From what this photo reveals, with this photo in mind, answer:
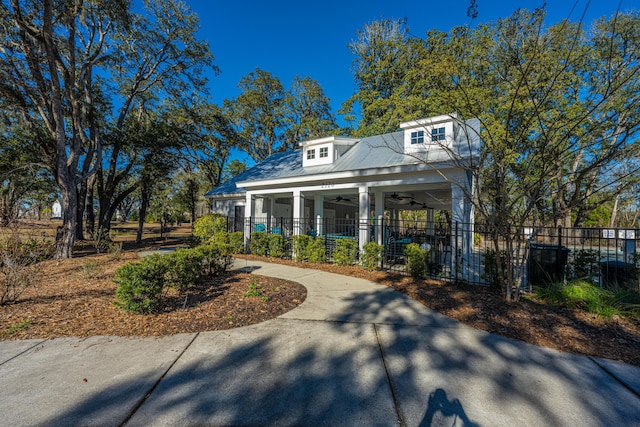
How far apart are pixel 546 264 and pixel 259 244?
8933 mm

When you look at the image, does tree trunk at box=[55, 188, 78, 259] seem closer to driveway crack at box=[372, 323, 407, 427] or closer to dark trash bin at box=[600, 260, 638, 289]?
driveway crack at box=[372, 323, 407, 427]

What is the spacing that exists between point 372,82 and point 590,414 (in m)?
22.8

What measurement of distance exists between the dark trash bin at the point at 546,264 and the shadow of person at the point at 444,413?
5708mm

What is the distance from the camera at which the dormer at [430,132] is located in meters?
8.66

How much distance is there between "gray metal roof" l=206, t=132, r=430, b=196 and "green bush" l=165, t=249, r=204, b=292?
17.4 ft

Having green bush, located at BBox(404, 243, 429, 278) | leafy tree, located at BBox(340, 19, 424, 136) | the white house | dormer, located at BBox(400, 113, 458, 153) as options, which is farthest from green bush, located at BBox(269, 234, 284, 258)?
leafy tree, located at BBox(340, 19, 424, 136)

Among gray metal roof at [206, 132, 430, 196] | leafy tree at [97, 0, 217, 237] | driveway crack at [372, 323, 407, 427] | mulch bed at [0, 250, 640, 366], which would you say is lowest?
driveway crack at [372, 323, 407, 427]

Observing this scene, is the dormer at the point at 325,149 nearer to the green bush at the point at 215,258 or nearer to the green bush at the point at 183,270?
the green bush at the point at 215,258

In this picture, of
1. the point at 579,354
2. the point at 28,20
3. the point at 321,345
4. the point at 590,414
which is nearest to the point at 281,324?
the point at 321,345

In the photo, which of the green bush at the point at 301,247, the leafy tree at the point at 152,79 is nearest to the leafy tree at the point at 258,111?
the leafy tree at the point at 152,79

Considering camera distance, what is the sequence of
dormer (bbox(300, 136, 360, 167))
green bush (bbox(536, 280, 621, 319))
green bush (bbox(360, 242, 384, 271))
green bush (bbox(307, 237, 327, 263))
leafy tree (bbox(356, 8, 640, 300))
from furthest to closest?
dormer (bbox(300, 136, 360, 167))
green bush (bbox(307, 237, 327, 263))
green bush (bbox(360, 242, 384, 271))
leafy tree (bbox(356, 8, 640, 300))
green bush (bbox(536, 280, 621, 319))

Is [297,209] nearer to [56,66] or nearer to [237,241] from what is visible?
[237,241]

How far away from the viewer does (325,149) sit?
1169 cm

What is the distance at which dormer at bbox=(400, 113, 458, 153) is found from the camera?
8656 millimetres
